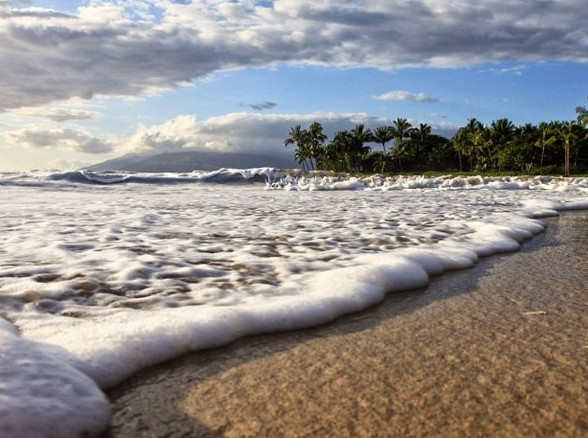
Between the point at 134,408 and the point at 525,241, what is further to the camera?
the point at 525,241

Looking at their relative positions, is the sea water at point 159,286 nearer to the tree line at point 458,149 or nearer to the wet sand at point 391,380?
the wet sand at point 391,380

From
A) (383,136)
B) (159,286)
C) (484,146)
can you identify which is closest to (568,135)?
(484,146)

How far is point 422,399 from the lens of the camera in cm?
155

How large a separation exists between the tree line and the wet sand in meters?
55.8

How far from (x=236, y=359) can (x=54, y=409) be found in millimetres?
721

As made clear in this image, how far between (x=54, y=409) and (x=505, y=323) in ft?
6.33

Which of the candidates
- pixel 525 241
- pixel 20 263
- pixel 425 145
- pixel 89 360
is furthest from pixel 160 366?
pixel 425 145

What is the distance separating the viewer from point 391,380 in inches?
66.9

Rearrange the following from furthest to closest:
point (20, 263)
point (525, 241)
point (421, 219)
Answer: point (421, 219)
point (525, 241)
point (20, 263)

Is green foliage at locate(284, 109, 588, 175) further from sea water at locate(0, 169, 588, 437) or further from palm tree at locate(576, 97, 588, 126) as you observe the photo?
sea water at locate(0, 169, 588, 437)

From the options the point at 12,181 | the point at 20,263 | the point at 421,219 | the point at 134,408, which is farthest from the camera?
the point at 12,181

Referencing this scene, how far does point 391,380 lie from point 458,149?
67.5m

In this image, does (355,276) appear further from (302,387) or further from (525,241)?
(525,241)

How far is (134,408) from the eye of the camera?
153cm
